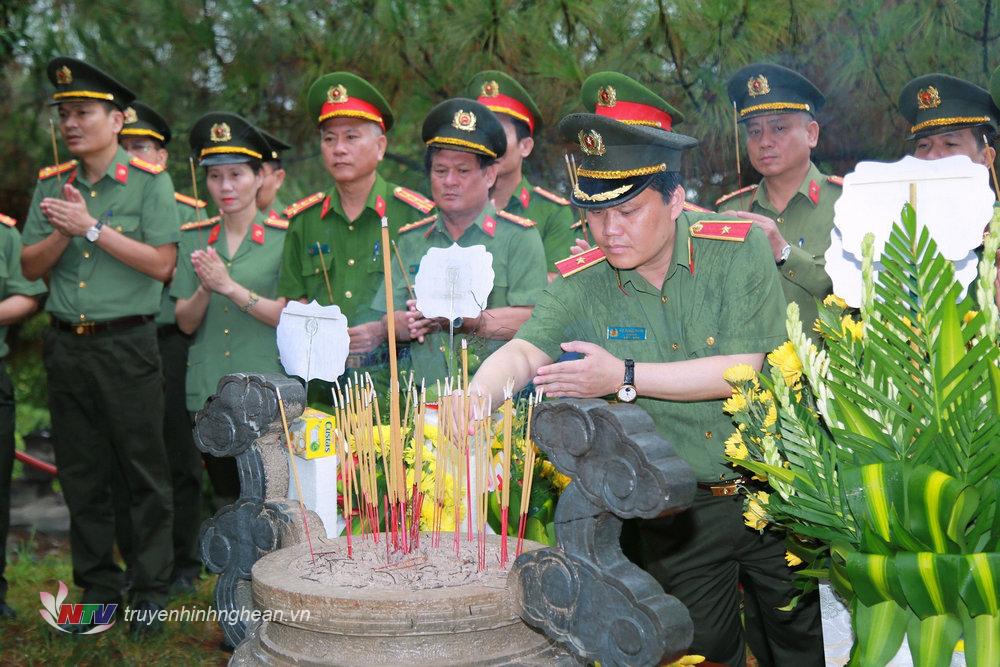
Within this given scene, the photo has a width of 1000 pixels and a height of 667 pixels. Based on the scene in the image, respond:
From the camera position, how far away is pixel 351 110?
15.4ft

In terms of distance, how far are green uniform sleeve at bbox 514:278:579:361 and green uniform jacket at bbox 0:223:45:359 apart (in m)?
2.97

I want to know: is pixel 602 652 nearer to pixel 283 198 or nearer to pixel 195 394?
pixel 195 394

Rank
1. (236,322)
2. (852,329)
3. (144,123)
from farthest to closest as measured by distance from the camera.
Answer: (144,123) → (236,322) → (852,329)

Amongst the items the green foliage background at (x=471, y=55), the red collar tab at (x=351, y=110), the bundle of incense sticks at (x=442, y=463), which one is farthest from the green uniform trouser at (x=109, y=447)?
the bundle of incense sticks at (x=442, y=463)

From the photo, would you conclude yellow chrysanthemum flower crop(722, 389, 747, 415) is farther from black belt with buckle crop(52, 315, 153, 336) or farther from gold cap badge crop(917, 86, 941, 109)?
black belt with buckle crop(52, 315, 153, 336)

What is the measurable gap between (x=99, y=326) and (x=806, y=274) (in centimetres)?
283

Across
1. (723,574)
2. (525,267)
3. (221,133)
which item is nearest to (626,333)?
(723,574)

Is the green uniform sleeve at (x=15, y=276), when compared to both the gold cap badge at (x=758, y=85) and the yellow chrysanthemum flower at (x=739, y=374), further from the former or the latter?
the yellow chrysanthemum flower at (x=739, y=374)

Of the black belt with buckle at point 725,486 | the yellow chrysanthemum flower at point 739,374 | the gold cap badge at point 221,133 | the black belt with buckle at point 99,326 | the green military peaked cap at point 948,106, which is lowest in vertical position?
the black belt with buckle at point 725,486

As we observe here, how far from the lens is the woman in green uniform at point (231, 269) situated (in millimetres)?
4926

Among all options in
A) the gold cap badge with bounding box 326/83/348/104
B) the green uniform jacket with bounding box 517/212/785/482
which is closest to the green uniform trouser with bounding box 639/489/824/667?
the green uniform jacket with bounding box 517/212/785/482

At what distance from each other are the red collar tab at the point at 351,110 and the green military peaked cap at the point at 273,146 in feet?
2.06

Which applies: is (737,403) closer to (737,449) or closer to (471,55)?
(737,449)

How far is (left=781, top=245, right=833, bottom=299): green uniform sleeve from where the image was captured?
3721 mm
